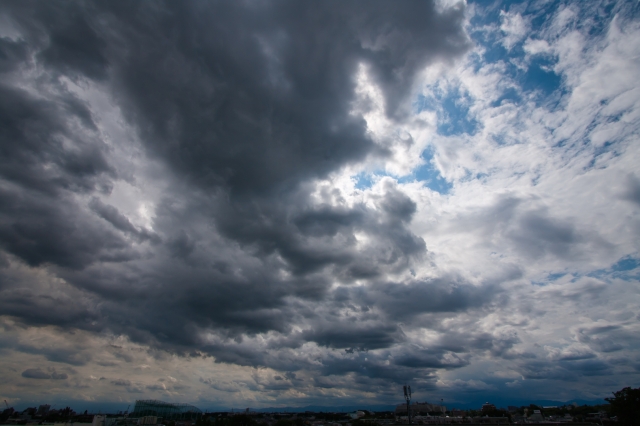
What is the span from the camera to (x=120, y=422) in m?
154

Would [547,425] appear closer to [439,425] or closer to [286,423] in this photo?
[439,425]

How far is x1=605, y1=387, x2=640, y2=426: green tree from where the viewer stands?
105500mm

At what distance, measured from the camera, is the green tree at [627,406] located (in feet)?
346

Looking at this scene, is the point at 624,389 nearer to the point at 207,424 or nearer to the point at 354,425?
the point at 354,425

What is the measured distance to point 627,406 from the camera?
108m

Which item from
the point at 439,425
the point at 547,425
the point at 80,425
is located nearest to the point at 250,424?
the point at 80,425

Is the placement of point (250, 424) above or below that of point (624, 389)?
below

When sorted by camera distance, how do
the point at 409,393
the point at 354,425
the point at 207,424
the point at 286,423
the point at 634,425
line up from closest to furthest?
the point at 634,425 < the point at 409,393 < the point at 354,425 < the point at 207,424 < the point at 286,423

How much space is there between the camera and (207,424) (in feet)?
503

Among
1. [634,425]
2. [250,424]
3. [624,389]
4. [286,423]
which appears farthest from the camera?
[250,424]

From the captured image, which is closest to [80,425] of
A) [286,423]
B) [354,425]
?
[286,423]

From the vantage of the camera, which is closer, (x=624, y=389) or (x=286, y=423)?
(x=624, y=389)

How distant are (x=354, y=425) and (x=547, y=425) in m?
82.2

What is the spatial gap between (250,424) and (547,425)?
137 meters
